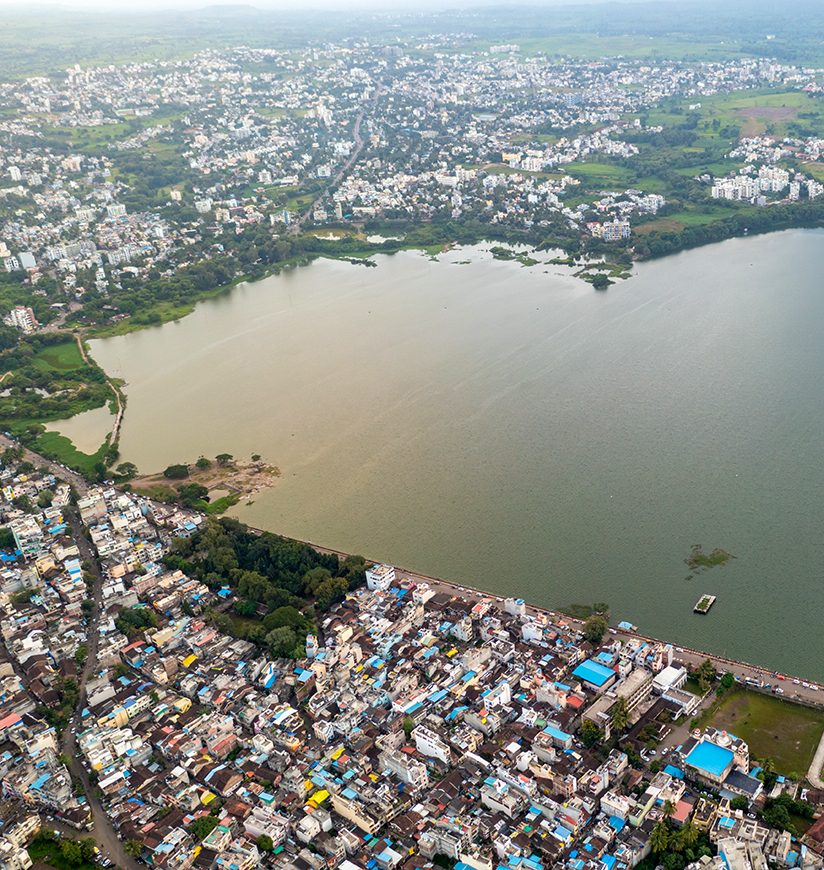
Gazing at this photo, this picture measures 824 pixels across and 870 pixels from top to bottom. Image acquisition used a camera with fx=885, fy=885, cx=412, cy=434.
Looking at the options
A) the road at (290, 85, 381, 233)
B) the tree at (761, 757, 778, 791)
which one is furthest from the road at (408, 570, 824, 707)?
the road at (290, 85, 381, 233)

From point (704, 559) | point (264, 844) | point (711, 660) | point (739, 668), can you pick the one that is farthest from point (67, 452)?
point (739, 668)

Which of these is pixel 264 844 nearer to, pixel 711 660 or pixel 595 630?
pixel 595 630

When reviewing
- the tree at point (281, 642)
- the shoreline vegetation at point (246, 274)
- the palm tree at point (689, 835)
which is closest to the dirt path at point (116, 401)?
the shoreline vegetation at point (246, 274)

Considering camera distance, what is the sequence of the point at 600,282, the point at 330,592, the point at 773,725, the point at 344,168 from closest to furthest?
the point at 773,725, the point at 330,592, the point at 600,282, the point at 344,168

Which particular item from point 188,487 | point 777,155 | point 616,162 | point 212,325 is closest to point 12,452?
point 188,487

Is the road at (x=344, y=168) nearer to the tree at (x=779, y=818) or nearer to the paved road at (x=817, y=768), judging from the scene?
the paved road at (x=817, y=768)

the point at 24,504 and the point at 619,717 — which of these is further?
the point at 24,504
